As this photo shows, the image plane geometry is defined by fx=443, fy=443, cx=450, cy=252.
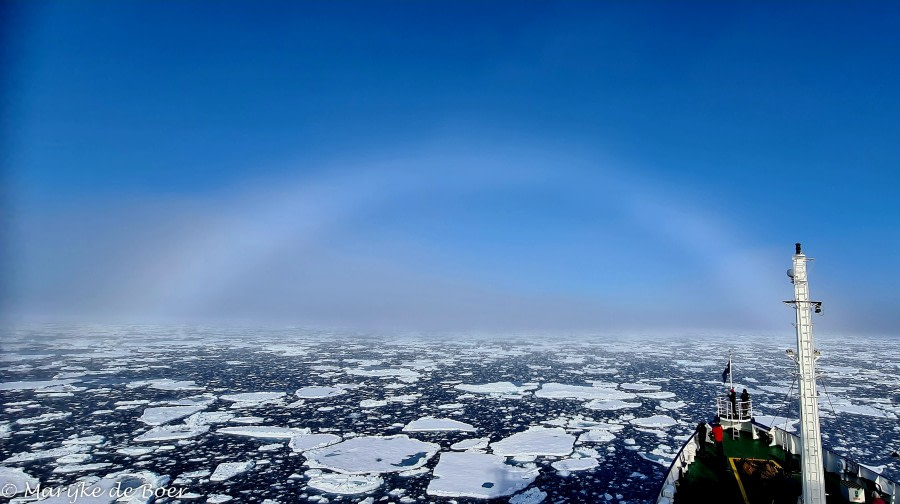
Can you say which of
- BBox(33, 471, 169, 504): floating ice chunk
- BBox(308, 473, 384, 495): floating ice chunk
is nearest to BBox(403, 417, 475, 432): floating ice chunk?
BBox(308, 473, 384, 495): floating ice chunk

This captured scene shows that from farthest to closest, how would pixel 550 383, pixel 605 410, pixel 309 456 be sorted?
pixel 550 383 → pixel 605 410 → pixel 309 456

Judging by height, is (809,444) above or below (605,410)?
above

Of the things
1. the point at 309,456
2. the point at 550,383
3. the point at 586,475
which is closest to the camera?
the point at 586,475

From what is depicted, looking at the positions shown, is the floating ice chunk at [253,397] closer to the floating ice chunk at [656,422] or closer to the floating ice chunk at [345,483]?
the floating ice chunk at [345,483]

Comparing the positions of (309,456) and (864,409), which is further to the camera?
(864,409)

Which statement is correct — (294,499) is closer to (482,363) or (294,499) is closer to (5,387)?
(5,387)

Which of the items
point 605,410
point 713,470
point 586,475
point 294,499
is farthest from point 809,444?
point 605,410
